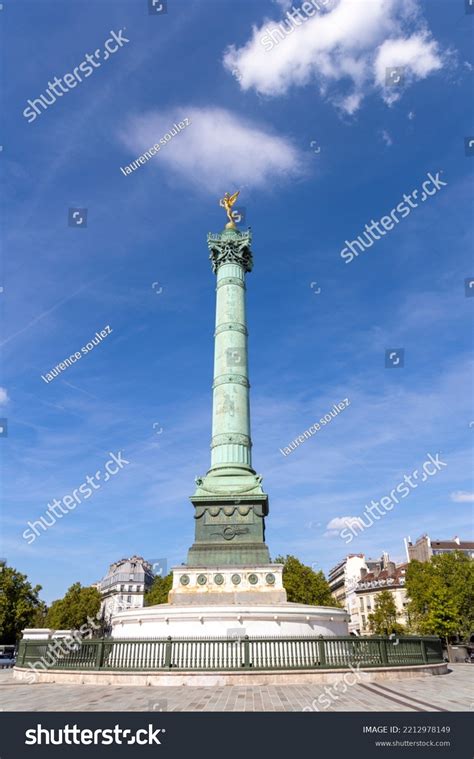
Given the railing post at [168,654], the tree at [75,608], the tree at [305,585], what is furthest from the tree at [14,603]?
the railing post at [168,654]

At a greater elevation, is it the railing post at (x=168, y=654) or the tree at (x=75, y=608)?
the tree at (x=75, y=608)

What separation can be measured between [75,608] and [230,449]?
52199mm

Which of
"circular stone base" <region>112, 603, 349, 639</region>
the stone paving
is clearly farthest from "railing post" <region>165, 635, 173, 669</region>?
"circular stone base" <region>112, 603, 349, 639</region>

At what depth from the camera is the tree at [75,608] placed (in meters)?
68.8

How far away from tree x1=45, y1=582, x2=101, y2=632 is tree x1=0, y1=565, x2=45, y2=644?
16377 millimetres

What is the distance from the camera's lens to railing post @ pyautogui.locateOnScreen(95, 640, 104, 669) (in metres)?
17.0

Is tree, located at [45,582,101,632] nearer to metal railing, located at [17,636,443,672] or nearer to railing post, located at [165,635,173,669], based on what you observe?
metal railing, located at [17,636,443,672]

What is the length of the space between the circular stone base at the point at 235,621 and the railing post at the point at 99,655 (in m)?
4.21

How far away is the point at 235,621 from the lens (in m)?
20.8

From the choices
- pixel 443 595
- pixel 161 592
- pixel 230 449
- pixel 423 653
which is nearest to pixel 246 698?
pixel 423 653

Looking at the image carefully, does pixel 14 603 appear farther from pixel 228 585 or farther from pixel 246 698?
pixel 246 698

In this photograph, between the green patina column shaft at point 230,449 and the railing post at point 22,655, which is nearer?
the railing post at point 22,655

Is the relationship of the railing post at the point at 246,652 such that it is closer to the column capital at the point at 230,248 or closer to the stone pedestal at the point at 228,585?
the stone pedestal at the point at 228,585
